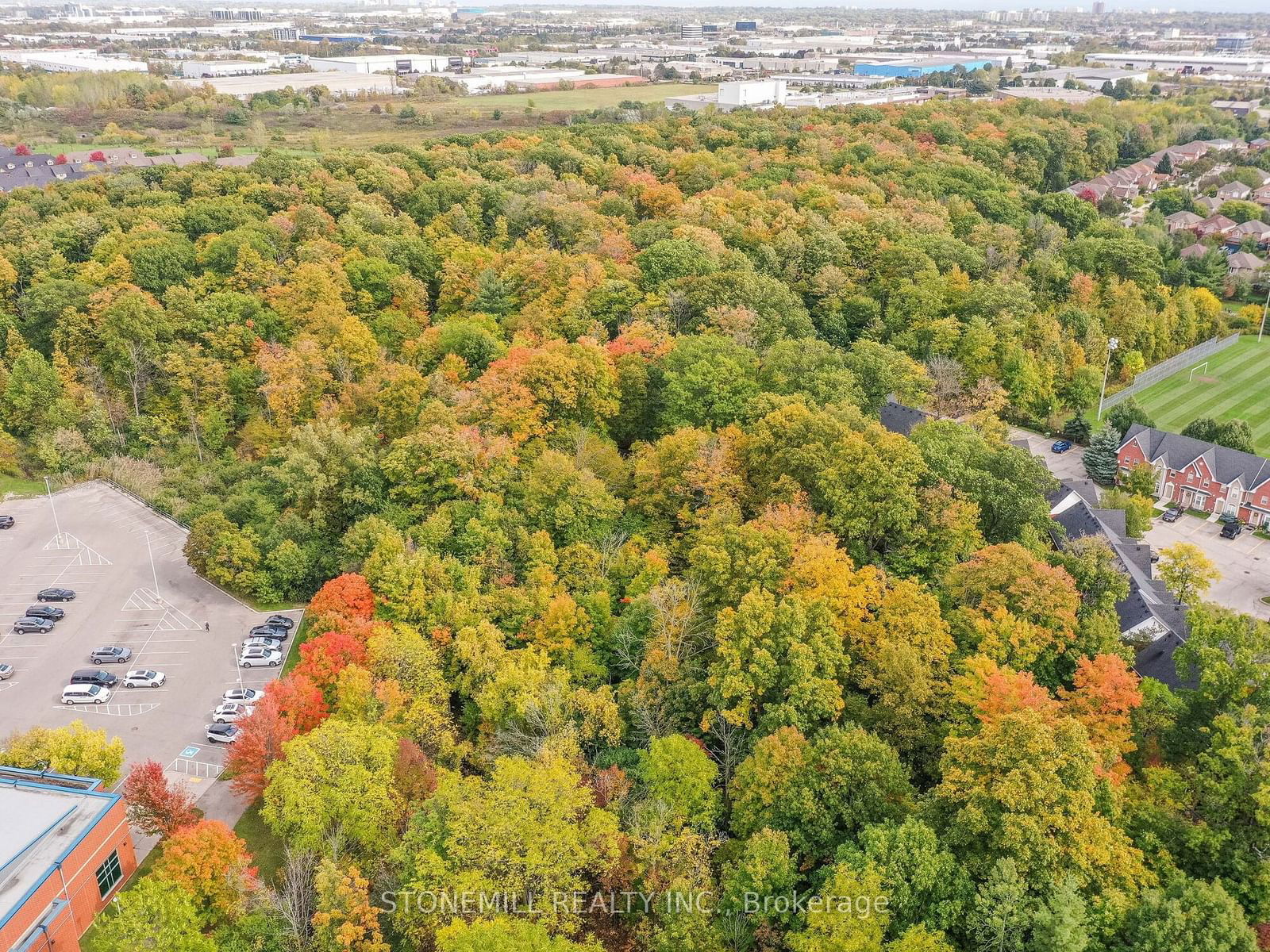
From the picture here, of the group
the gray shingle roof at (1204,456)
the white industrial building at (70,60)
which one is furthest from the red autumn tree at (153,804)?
the white industrial building at (70,60)

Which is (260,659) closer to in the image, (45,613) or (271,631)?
(271,631)

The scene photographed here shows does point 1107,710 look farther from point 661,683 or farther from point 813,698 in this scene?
point 661,683

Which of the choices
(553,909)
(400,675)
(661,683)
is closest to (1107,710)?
(661,683)

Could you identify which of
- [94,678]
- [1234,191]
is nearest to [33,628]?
[94,678]

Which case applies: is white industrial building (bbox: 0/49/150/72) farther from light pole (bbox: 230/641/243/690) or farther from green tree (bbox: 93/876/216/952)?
green tree (bbox: 93/876/216/952)

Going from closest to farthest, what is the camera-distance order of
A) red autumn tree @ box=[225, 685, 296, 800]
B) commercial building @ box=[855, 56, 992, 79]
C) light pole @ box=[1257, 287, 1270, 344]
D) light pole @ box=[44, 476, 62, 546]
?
red autumn tree @ box=[225, 685, 296, 800] → light pole @ box=[44, 476, 62, 546] → light pole @ box=[1257, 287, 1270, 344] → commercial building @ box=[855, 56, 992, 79]

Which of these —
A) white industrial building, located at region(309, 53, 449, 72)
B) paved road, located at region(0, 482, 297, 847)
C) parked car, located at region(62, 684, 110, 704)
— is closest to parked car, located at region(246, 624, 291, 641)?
paved road, located at region(0, 482, 297, 847)
